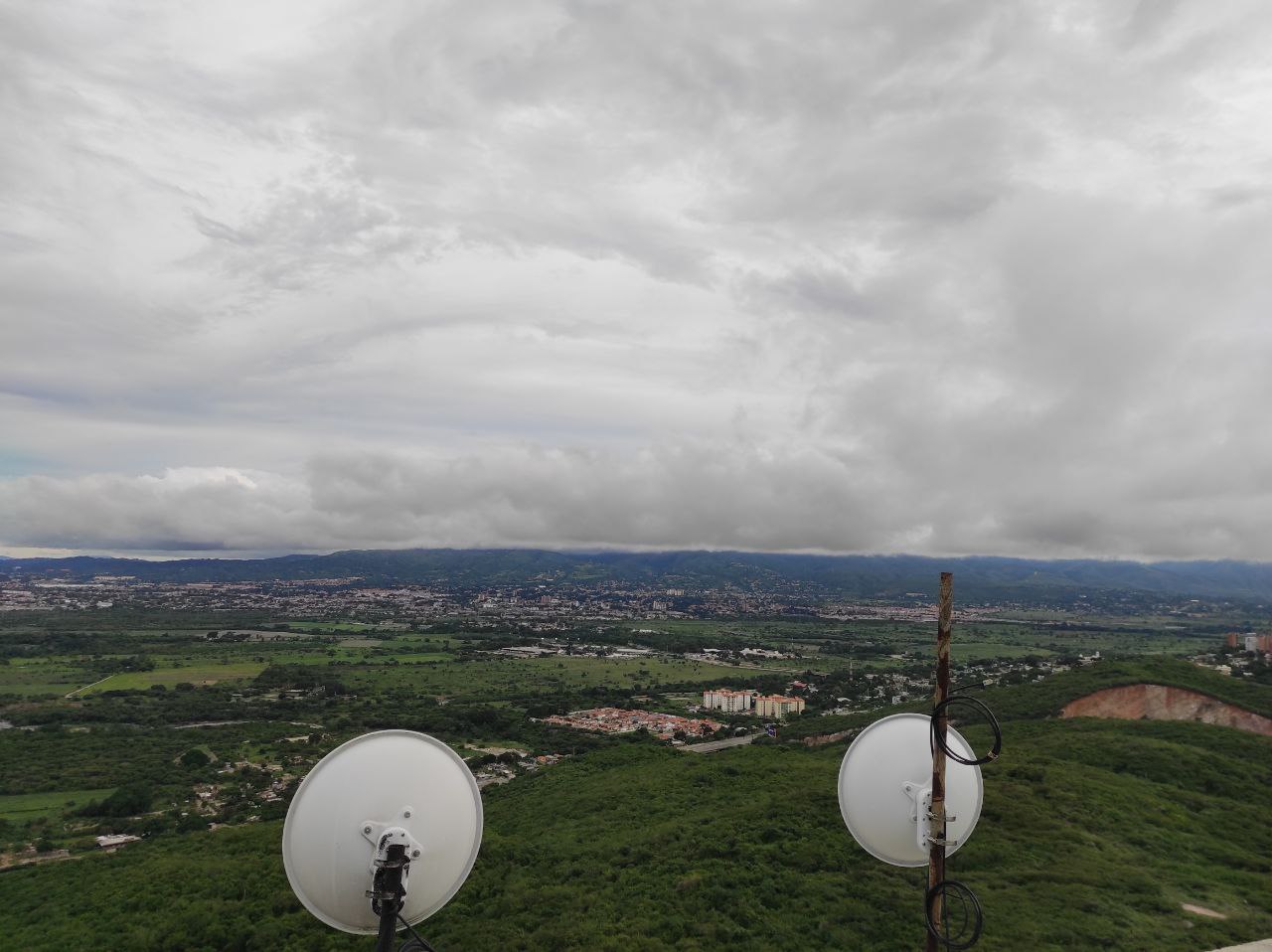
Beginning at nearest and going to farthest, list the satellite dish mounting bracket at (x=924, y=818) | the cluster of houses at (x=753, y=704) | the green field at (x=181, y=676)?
the satellite dish mounting bracket at (x=924, y=818) < the cluster of houses at (x=753, y=704) < the green field at (x=181, y=676)

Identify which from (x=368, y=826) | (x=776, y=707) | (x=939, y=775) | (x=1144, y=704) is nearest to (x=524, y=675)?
(x=776, y=707)

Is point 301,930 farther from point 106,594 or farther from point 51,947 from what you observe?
point 106,594

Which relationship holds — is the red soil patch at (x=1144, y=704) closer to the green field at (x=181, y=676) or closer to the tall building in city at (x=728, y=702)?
the tall building in city at (x=728, y=702)

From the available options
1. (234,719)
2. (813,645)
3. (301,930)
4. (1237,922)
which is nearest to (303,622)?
(234,719)

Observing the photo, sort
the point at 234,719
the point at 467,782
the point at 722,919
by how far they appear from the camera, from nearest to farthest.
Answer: the point at 467,782, the point at 722,919, the point at 234,719

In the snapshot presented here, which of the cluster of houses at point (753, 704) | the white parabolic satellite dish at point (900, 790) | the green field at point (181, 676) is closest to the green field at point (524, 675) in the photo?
the green field at point (181, 676)

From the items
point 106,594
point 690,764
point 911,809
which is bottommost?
point 106,594

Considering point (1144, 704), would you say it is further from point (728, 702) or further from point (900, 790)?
point (900, 790)
